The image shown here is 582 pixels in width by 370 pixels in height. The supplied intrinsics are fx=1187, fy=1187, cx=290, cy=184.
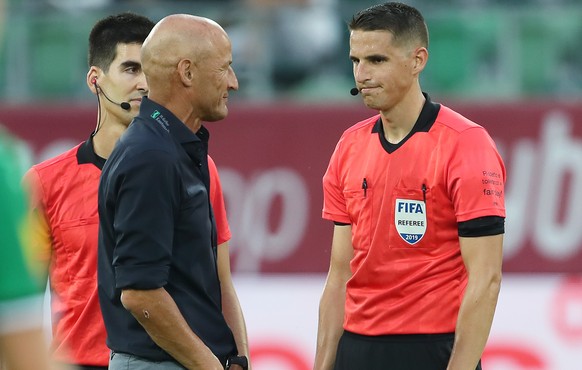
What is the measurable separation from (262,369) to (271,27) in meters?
2.51

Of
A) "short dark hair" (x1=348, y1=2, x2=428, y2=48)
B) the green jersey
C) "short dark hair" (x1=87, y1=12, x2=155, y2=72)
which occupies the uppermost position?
"short dark hair" (x1=348, y1=2, x2=428, y2=48)

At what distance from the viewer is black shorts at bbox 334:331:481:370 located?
13.5ft

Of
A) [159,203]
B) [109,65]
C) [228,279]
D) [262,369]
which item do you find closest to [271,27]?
[262,369]

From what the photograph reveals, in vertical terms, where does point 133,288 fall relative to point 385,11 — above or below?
below

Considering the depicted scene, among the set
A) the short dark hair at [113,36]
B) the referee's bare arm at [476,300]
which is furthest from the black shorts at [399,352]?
the short dark hair at [113,36]

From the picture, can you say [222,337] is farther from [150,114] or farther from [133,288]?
[150,114]

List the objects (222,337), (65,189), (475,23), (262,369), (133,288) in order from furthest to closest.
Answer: (475,23) → (262,369) → (65,189) → (222,337) → (133,288)

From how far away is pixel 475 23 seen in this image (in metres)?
8.33

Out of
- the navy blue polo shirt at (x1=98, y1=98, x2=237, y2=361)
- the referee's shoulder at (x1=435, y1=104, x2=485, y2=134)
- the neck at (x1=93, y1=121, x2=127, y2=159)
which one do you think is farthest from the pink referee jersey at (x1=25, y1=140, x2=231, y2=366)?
the referee's shoulder at (x1=435, y1=104, x2=485, y2=134)

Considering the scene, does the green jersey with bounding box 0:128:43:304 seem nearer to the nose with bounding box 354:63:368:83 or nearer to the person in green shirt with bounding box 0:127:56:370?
the person in green shirt with bounding box 0:127:56:370

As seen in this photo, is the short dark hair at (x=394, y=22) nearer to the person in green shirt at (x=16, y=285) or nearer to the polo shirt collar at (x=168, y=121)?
the polo shirt collar at (x=168, y=121)

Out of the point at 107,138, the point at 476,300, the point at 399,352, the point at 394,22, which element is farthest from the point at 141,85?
the point at 476,300

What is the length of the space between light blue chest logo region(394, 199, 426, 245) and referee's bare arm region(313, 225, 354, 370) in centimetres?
29

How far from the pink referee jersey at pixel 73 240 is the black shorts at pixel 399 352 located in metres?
0.63
